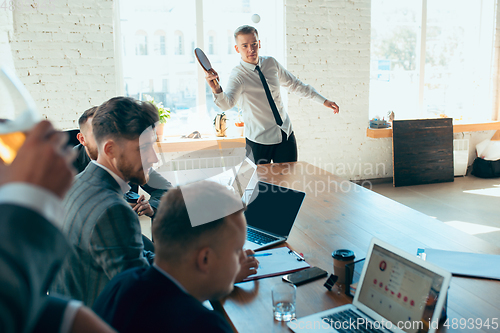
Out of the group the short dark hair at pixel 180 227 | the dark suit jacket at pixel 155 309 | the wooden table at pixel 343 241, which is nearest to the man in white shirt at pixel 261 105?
the wooden table at pixel 343 241

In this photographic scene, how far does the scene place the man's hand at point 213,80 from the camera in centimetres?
288

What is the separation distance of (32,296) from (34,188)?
10cm

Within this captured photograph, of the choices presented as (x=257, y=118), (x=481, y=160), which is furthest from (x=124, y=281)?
(x=481, y=160)

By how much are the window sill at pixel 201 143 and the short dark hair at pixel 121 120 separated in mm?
3004

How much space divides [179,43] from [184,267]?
14.4 feet

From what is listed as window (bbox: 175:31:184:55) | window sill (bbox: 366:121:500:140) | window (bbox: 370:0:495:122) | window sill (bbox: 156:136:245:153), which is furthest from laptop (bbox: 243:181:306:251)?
window (bbox: 370:0:495:122)

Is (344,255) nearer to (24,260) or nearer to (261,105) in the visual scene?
(24,260)

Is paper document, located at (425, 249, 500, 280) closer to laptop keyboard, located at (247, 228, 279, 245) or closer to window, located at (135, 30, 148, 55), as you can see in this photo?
laptop keyboard, located at (247, 228, 279, 245)

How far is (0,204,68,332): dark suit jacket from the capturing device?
350mm

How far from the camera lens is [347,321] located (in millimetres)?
1104

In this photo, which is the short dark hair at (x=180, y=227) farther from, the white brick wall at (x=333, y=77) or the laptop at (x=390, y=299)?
the white brick wall at (x=333, y=77)

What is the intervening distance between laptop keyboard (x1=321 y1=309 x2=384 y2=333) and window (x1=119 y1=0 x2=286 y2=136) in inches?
162

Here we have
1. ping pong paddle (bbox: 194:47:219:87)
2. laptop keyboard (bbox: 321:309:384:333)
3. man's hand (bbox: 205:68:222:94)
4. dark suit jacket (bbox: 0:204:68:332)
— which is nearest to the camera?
dark suit jacket (bbox: 0:204:68:332)

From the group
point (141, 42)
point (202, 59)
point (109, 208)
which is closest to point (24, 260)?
→ point (109, 208)
